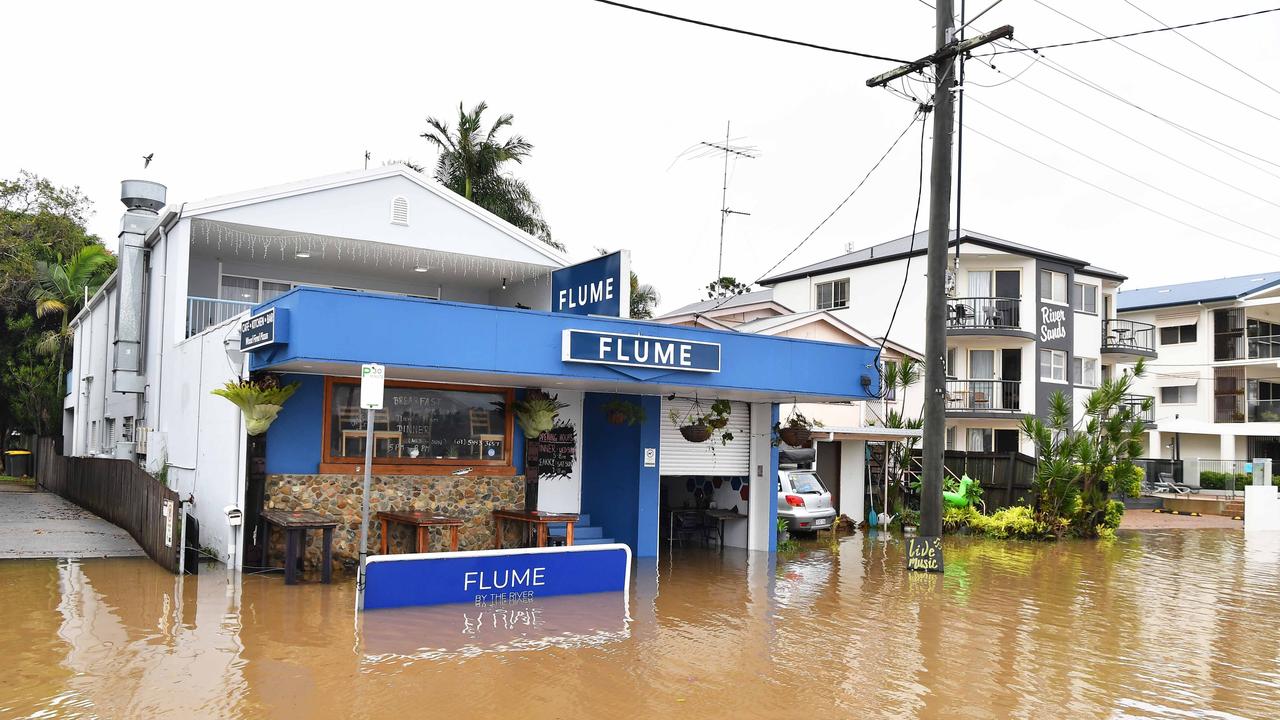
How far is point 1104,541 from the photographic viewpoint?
74.4 ft

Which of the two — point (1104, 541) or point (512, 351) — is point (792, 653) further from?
point (1104, 541)

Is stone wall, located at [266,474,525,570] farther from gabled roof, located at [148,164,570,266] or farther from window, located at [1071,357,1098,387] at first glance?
window, located at [1071,357,1098,387]

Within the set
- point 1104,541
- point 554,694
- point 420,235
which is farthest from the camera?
point 1104,541

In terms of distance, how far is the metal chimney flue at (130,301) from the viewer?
1934cm

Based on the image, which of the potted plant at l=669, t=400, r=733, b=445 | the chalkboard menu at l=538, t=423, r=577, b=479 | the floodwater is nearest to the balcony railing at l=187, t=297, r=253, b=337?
the floodwater

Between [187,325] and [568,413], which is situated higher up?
[187,325]

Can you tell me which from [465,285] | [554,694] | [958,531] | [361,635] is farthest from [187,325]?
[958,531]

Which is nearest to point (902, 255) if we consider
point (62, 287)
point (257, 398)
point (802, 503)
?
point (802, 503)

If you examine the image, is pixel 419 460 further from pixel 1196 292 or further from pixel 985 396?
pixel 1196 292

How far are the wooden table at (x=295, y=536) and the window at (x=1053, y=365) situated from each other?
2816 cm

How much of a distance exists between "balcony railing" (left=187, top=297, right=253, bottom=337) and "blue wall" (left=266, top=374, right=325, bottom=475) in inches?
168

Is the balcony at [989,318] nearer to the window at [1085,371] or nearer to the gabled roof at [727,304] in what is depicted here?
the window at [1085,371]

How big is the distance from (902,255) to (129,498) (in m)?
25.4

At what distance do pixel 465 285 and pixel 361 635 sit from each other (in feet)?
39.5
